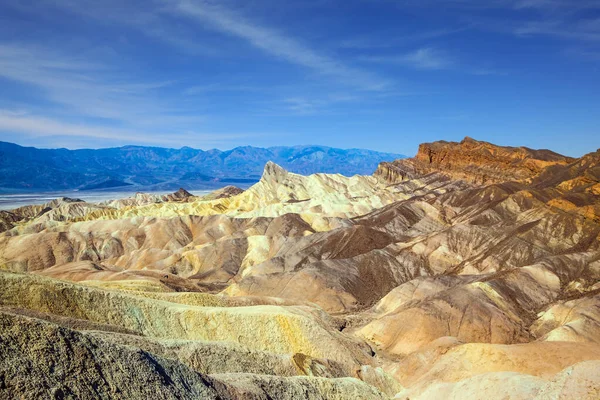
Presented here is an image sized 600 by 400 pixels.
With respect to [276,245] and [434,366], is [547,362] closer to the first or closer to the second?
[434,366]

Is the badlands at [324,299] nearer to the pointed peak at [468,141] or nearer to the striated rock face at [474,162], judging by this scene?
the striated rock face at [474,162]

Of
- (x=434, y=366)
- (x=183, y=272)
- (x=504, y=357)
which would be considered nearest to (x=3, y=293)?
(x=434, y=366)

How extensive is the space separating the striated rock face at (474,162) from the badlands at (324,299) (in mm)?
1506

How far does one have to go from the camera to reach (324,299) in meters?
55.7

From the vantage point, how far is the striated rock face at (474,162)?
408 ft

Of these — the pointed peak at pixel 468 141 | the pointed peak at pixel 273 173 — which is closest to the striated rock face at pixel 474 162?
the pointed peak at pixel 468 141

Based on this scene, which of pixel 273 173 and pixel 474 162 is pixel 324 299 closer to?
pixel 273 173

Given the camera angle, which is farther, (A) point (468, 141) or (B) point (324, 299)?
(A) point (468, 141)

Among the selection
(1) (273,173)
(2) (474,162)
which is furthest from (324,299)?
(2) (474,162)

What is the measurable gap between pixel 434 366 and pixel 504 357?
181 inches

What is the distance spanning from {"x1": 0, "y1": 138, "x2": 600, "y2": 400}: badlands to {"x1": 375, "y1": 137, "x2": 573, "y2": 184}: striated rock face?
4.94ft

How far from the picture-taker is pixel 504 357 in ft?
99.4

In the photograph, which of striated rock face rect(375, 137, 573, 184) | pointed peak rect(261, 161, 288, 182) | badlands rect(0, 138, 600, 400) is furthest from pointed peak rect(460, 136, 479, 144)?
pointed peak rect(261, 161, 288, 182)

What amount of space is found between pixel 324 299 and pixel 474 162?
96175mm
